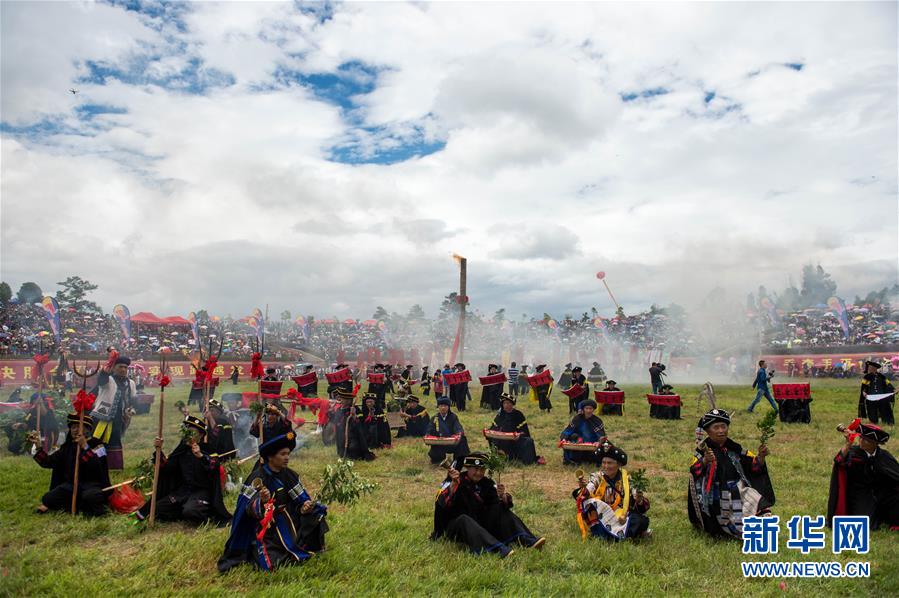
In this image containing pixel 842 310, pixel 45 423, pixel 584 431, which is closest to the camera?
pixel 584 431

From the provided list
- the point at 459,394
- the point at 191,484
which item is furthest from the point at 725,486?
the point at 459,394

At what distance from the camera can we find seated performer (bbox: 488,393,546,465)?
1364 cm

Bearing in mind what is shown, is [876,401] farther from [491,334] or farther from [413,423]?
[491,334]

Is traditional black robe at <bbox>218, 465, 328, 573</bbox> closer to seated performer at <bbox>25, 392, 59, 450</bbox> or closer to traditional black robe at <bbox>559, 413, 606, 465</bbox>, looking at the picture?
traditional black robe at <bbox>559, 413, 606, 465</bbox>

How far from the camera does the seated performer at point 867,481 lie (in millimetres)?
8398

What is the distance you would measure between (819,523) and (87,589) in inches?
Result: 379

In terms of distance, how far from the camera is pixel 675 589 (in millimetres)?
6477

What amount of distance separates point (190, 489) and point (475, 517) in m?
4.40

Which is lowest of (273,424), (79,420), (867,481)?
(867,481)

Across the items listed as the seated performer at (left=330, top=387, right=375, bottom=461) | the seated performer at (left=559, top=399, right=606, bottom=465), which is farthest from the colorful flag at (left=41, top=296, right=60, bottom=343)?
the seated performer at (left=559, top=399, right=606, bottom=465)

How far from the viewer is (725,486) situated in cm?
798

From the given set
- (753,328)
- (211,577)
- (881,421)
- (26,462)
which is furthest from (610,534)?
(753,328)

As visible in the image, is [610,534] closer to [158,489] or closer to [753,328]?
[158,489]

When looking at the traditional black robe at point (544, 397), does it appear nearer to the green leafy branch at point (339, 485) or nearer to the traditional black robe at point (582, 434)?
the traditional black robe at point (582, 434)
